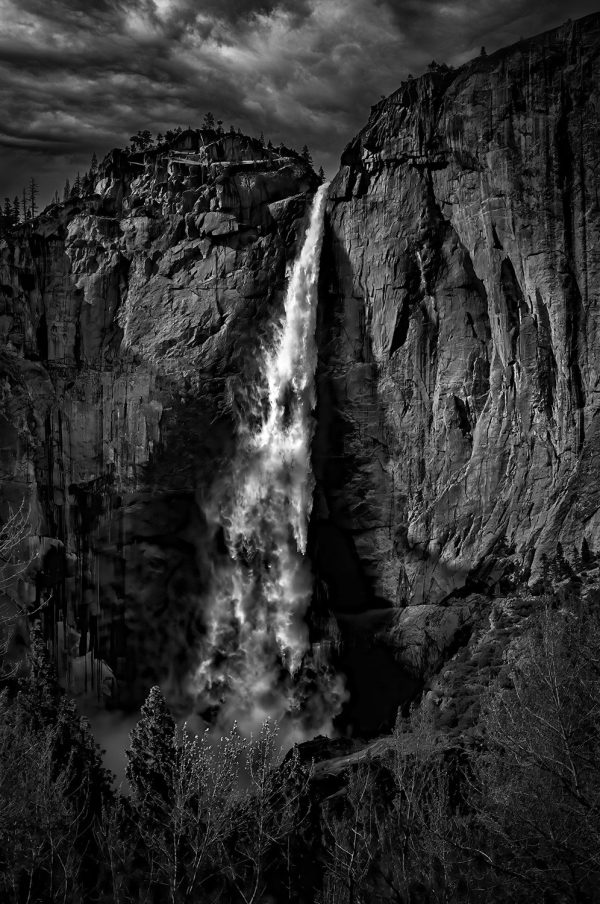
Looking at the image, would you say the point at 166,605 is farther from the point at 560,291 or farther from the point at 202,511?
the point at 560,291

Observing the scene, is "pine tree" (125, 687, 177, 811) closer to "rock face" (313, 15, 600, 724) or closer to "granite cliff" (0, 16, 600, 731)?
"granite cliff" (0, 16, 600, 731)

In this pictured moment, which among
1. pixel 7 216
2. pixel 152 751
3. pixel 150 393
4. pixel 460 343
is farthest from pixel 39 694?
pixel 7 216

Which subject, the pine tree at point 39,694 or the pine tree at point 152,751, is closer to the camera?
the pine tree at point 152,751

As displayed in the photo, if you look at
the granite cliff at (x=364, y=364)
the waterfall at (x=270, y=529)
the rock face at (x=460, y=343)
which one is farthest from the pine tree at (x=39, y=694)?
the rock face at (x=460, y=343)

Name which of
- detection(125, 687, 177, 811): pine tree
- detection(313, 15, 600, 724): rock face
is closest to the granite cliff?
detection(313, 15, 600, 724): rock face

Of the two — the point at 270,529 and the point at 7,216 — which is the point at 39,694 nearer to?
the point at 270,529


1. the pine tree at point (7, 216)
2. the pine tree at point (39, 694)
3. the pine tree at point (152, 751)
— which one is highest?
the pine tree at point (7, 216)

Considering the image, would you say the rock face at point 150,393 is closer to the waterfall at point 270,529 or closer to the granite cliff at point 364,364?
the granite cliff at point 364,364
